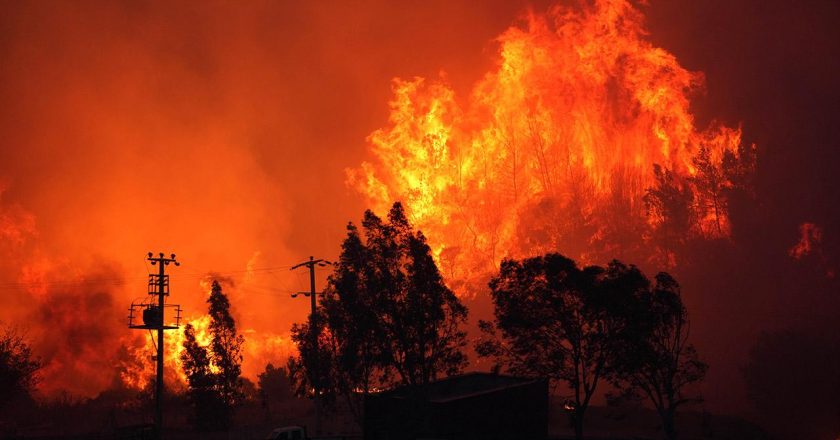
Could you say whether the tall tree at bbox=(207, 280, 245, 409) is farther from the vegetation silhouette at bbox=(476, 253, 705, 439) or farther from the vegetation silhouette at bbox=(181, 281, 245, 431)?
the vegetation silhouette at bbox=(476, 253, 705, 439)

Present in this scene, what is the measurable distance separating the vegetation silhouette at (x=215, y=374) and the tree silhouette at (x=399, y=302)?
23371 millimetres

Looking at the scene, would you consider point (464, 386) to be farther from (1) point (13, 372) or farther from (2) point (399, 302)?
(1) point (13, 372)

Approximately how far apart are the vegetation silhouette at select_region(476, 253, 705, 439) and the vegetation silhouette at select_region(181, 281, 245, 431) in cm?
3188

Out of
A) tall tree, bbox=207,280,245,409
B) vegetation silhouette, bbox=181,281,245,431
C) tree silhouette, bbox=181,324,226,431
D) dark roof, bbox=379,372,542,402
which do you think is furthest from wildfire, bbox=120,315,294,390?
dark roof, bbox=379,372,542,402

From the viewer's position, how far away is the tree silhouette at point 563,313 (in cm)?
4312

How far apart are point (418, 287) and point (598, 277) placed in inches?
520

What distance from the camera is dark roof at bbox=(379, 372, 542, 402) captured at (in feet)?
140

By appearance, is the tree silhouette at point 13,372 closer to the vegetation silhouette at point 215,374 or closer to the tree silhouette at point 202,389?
the tree silhouette at point 202,389

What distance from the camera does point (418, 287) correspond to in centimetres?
4291

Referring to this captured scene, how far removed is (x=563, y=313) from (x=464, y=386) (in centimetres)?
915

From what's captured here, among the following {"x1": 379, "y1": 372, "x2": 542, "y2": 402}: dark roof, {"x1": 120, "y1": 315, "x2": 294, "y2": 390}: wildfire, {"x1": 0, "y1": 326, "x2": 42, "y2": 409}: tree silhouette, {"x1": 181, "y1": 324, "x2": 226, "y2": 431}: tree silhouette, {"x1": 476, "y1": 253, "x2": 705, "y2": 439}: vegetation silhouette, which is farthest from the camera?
{"x1": 120, "y1": 315, "x2": 294, "y2": 390}: wildfire

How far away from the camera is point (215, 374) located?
215ft

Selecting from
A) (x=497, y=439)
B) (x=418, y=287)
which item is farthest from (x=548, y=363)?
(x=418, y=287)

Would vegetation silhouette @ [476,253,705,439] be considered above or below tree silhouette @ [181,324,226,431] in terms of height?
above
